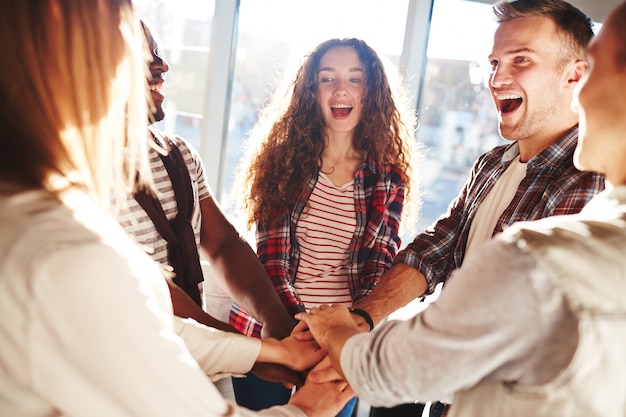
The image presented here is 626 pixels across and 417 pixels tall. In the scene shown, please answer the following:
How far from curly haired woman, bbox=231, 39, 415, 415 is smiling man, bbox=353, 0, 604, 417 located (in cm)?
26

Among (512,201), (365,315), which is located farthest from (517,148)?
(365,315)

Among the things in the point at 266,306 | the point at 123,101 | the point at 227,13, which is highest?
the point at 227,13

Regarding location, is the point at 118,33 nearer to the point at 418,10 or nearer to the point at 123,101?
the point at 123,101

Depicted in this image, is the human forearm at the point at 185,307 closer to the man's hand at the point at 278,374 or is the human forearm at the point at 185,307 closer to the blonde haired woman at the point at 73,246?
the man's hand at the point at 278,374

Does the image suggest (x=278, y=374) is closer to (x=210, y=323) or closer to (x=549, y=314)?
(x=210, y=323)

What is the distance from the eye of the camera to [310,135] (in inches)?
99.7

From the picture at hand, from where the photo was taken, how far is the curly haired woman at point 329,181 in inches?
88.6

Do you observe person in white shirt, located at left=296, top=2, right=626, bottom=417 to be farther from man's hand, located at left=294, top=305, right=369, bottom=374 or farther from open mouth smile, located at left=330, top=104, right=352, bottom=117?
open mouth smile, located at left=330, top=104, right=352, bottom=117

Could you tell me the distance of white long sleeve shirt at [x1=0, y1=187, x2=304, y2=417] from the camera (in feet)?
2.57

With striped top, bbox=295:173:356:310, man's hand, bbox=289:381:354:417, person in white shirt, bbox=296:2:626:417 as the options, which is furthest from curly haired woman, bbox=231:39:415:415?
person in white shirt, bbox=296:2:626:417

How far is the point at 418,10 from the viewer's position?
12.5 feet

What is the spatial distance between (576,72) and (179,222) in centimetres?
127

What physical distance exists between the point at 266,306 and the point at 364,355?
2.85 ft

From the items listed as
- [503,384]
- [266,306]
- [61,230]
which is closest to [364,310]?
[266,306]
